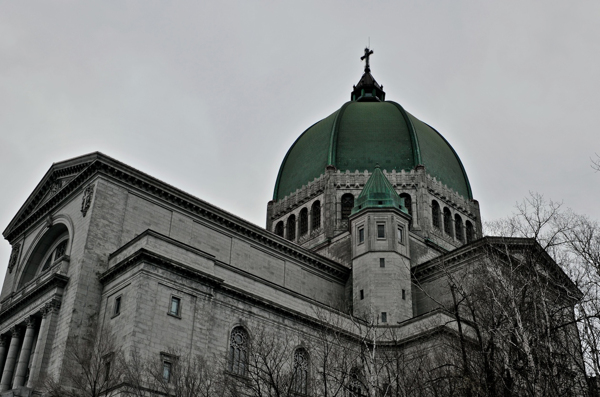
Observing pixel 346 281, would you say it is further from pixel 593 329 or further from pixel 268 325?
pixel 593 329

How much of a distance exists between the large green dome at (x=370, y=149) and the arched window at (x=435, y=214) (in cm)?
279

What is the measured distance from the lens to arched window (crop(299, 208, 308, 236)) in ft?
195

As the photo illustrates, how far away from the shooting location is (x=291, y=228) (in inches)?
2387

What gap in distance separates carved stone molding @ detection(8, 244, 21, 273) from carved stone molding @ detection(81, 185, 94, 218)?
965 cm

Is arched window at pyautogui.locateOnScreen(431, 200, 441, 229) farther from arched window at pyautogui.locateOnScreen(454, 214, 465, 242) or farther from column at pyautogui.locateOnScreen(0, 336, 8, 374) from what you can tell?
column at pyautogui.locateOnScreen(0, 336, 8, 374)

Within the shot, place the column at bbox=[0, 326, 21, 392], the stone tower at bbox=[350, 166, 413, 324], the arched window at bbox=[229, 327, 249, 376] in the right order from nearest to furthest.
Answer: the arched window at bbox=[229, 327, 249, 376], the column at bbox=[0, 326, 21, 392], the stone tower at bbox=[350, 166, 413, 324]

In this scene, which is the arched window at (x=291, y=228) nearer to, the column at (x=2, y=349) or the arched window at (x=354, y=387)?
the column at (x=2, y=349)

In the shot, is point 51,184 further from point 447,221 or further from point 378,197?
point 447,221

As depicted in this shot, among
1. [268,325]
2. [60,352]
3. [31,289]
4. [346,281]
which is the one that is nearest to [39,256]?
[31,289]

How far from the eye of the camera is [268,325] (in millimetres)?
38344

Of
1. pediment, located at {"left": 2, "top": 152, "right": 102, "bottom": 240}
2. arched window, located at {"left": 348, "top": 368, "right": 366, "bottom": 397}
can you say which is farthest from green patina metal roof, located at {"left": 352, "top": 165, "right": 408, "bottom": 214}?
pediment, located at {"left": 2, "top": 152, "right": 102, "bottom": 240}

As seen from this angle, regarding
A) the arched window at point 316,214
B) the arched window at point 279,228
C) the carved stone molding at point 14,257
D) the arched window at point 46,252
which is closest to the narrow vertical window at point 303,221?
the arched window at point 316,214

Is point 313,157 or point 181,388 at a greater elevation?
point 313,157

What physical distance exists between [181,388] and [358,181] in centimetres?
3438
